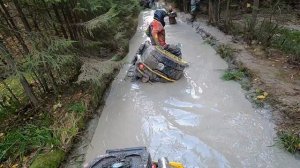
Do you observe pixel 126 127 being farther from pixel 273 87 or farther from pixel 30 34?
pixel 273 87

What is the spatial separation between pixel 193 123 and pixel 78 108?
312 centimetres

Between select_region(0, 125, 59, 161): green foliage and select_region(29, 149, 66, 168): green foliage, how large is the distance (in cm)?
25

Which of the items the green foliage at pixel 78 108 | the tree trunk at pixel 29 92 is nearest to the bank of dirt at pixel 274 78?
the green foliage at pixel 78 108

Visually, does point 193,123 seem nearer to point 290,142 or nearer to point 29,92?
point 290,142

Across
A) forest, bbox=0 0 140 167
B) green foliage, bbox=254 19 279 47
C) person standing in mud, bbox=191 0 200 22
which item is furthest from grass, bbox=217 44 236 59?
person standing in mud, bbox=191 0 200 22

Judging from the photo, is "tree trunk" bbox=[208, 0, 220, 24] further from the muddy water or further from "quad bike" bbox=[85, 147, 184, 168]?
"quad bike" bbox=[85, 147, 184, 168]

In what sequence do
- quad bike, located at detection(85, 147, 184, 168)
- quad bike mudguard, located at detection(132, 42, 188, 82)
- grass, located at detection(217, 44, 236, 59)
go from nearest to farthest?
1. quad bike, located at detection(85, 147, 184, 168)
2. quad bike mudguard, located at detection(132, 42, 188, 82)
3. grass, located at detection(217, 44, 236, 59)

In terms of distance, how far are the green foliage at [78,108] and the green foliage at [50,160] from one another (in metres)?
1.49

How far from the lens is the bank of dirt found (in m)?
6.71

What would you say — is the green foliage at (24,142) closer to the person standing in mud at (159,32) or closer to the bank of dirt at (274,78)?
the person standing in mud at (159,32)

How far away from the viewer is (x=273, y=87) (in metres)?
7.88

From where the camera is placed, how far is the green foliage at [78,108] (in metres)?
7.68

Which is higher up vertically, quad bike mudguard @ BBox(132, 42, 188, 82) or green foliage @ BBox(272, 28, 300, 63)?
quad bike mudguard @ BBox(132, 42, 188, 82)

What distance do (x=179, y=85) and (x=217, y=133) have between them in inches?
113
